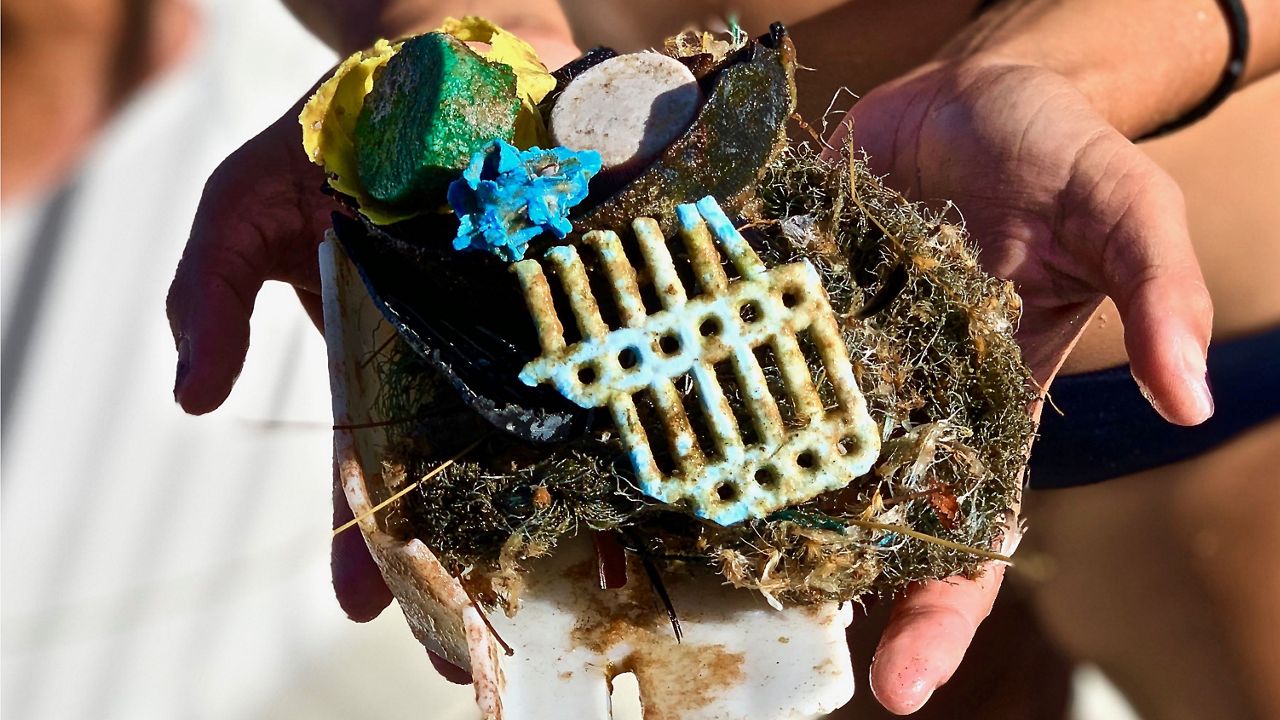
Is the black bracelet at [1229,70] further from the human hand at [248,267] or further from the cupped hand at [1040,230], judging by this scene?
the human hand at [248,267]

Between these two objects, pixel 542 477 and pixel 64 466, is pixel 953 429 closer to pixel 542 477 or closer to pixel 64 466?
pixel 542 477

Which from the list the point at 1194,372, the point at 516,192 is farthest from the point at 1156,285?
the point at 516,192

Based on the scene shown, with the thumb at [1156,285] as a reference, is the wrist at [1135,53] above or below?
below

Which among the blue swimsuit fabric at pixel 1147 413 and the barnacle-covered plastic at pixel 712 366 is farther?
the blue swimsuit fabric at pixel 1147 413

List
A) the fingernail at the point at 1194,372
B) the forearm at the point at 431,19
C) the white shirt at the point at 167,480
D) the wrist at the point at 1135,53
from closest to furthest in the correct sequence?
the fingernail at the point at 1194,372, the wrist at the point at 1135,53, the forearm at the point at 431,19, the white shirt at the point at 167,480

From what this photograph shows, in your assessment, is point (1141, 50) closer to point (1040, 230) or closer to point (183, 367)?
point (1040, 230)

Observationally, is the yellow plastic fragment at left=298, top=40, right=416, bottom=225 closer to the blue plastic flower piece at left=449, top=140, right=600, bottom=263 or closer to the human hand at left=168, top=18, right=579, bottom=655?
the blue plastic flower piece at left=449, top=140, right=600, bottom=263

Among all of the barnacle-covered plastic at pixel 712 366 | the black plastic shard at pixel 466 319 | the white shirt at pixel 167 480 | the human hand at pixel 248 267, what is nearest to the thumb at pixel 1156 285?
the barnacle-covered plastic at pixel 712 366
